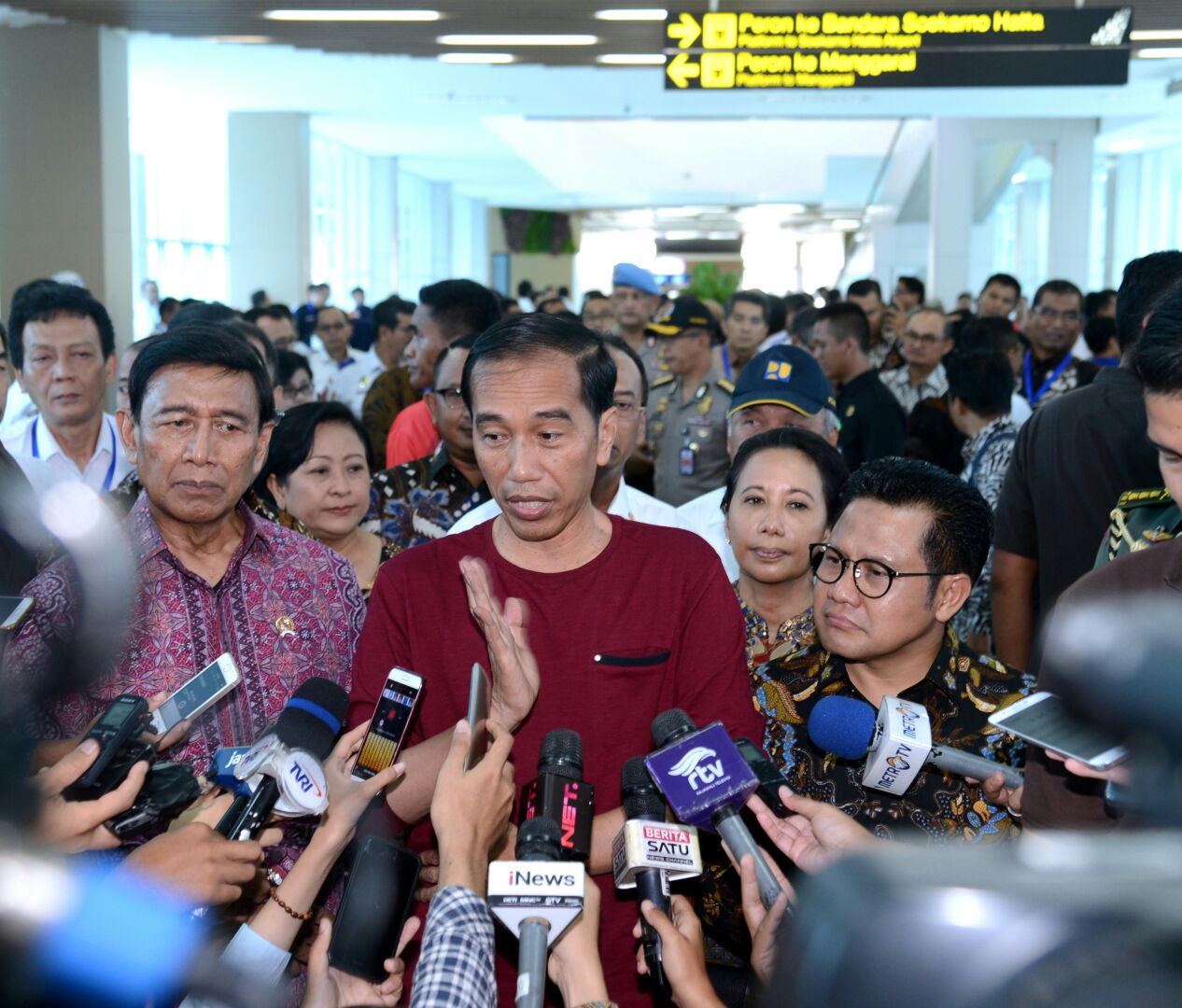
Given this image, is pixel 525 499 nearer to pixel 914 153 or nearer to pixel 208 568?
pixel 208 568

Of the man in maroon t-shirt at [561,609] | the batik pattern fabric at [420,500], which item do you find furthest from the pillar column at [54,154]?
the man in maroon t-shirt at [561,609]

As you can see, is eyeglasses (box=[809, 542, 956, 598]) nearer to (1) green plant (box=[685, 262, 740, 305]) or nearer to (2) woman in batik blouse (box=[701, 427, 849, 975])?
(2) woman in batik blouse (box=[701, 427, 849, 975])

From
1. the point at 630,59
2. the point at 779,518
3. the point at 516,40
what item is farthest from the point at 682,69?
the point at 779,518

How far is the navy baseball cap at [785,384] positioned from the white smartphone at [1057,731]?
8.28ft

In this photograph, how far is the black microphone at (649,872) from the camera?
161 cm

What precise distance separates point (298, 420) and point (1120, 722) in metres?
3.08

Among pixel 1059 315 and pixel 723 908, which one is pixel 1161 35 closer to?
pixel 1059 315

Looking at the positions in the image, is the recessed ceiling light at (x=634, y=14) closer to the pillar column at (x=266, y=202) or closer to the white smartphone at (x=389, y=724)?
the white smartphone at (x=389, y=724)

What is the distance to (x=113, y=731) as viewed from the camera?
160 cm

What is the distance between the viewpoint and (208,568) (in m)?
2.28

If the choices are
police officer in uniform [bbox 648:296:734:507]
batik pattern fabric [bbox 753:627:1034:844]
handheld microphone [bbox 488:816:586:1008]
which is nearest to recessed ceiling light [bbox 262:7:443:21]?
police officer in uniform [bbox 648:296:734:507]

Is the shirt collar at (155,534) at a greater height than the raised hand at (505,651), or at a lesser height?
greater

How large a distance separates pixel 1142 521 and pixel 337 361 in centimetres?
812

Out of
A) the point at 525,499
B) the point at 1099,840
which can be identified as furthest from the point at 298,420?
the point at 1099,840
